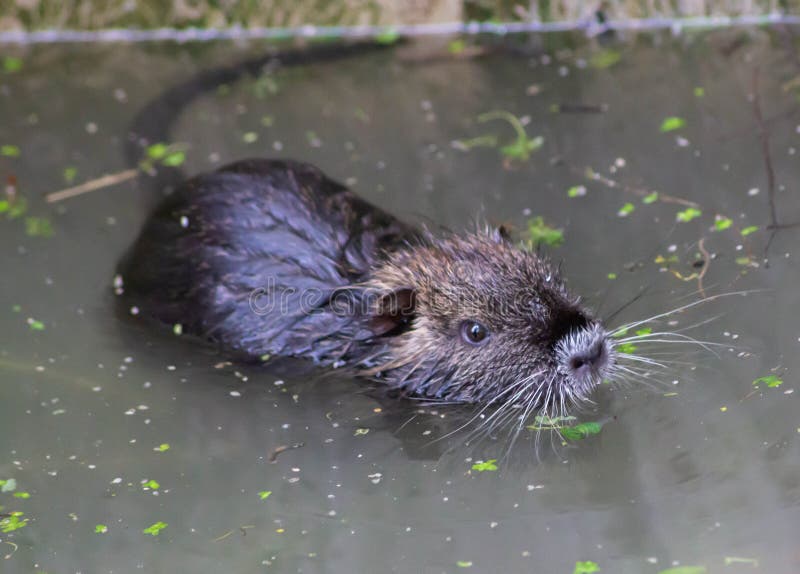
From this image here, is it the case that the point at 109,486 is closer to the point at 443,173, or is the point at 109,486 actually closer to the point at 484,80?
the point at 443,173

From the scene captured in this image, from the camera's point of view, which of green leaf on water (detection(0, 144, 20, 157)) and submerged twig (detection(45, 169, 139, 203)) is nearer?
submerged twig (detection(45, 169, 139, 203))

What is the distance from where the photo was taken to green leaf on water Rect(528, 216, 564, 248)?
450cm

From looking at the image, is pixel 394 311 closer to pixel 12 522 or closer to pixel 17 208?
pixel 12 522

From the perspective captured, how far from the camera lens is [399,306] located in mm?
3922

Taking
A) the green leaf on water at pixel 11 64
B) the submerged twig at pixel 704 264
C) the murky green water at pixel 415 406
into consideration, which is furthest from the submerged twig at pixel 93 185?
the submerged twig at pixel 704 264

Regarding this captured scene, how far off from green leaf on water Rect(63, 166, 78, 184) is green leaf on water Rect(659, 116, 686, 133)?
2979 millimetres

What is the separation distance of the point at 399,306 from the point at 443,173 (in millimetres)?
1355

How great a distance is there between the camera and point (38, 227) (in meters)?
5.05

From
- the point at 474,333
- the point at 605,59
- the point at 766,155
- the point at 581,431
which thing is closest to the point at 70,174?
the point at 474,333

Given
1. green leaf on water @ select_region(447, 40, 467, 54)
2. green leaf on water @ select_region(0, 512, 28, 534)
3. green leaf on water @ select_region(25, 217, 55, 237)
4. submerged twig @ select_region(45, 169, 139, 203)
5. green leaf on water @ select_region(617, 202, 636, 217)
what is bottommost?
green leaf on water @ select_region(0, 512, 28, 534)

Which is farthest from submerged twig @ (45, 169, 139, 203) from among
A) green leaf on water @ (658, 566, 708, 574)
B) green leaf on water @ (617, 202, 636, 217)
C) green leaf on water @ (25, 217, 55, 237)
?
green leaf on water @ (658, 566, 708, 574)

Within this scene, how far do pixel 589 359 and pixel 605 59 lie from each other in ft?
9.07

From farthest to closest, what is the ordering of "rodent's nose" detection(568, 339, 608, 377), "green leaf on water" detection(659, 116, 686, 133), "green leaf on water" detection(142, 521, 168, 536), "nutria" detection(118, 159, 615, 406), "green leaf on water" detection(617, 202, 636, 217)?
"green leaf on water" detection(659, 116, 686, 133) < "green leaf on water" detection(617, 202, 636, 217) < "nutria" detection(118, 159, 615, 406) < "rodent's nose" detection(568, 339, 608, 377) < "green leaf on water" detection(142, 521, 168, 536)

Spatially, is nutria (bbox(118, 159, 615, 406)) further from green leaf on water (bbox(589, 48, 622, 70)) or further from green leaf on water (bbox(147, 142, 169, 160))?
green leaf on water (bbox(589, 48, 622, 70))
